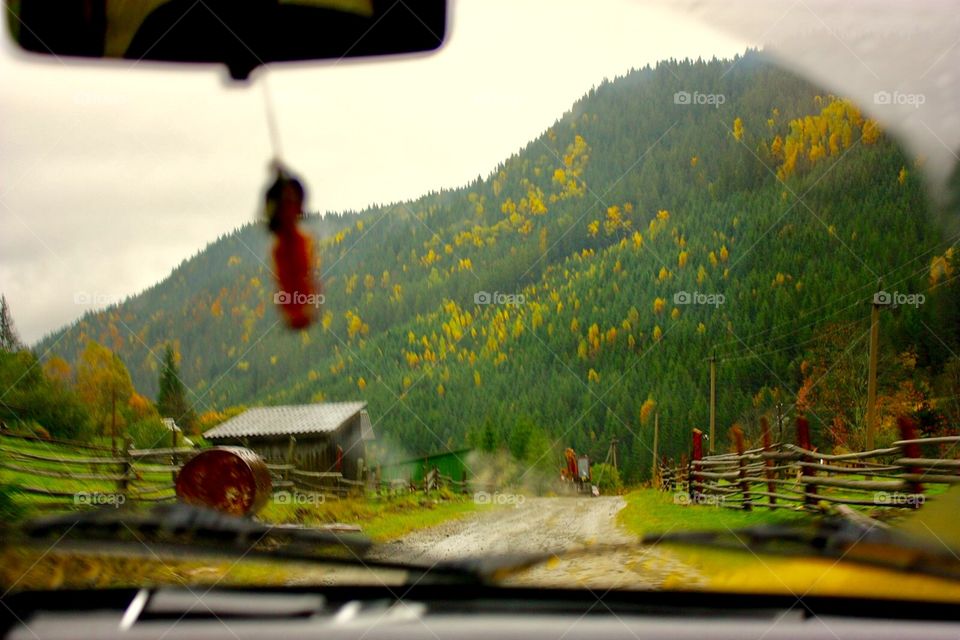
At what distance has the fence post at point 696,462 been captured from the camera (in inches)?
92.3

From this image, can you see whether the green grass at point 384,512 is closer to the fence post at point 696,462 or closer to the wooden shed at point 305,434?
the wooden shed at point 305,434

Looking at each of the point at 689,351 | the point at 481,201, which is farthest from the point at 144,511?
the point at 689,351

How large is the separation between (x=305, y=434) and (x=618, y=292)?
0.90 meters

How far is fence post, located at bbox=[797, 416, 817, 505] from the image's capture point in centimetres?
234

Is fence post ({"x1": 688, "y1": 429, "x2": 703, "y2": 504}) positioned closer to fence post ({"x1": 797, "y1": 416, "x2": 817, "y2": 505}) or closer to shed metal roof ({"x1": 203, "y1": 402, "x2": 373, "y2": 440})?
fence post ({"x1": 797, "y1": 416, "x2": 817, "y2": 505})

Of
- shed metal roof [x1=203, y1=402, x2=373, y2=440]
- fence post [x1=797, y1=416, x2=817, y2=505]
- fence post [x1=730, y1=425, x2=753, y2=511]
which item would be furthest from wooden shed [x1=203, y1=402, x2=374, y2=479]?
fence post [x1=797, y1=416, x2=817, y2=505]

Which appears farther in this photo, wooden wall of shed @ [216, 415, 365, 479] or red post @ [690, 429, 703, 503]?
red post @ [690, 429, 703, 503]

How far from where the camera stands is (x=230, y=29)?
237cm

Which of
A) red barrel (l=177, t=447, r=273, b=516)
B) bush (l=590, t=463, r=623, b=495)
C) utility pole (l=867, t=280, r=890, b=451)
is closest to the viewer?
red barrel (l=177, t=447, r=273, b=516)

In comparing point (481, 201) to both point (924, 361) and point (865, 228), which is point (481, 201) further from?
point (924, 361)

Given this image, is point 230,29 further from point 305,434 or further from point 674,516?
point 674,516

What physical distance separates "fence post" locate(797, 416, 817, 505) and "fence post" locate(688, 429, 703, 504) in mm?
263

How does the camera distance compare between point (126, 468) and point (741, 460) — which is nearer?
point (126, 468)

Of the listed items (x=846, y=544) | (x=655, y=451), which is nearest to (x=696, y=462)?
(x=655, y=451)
